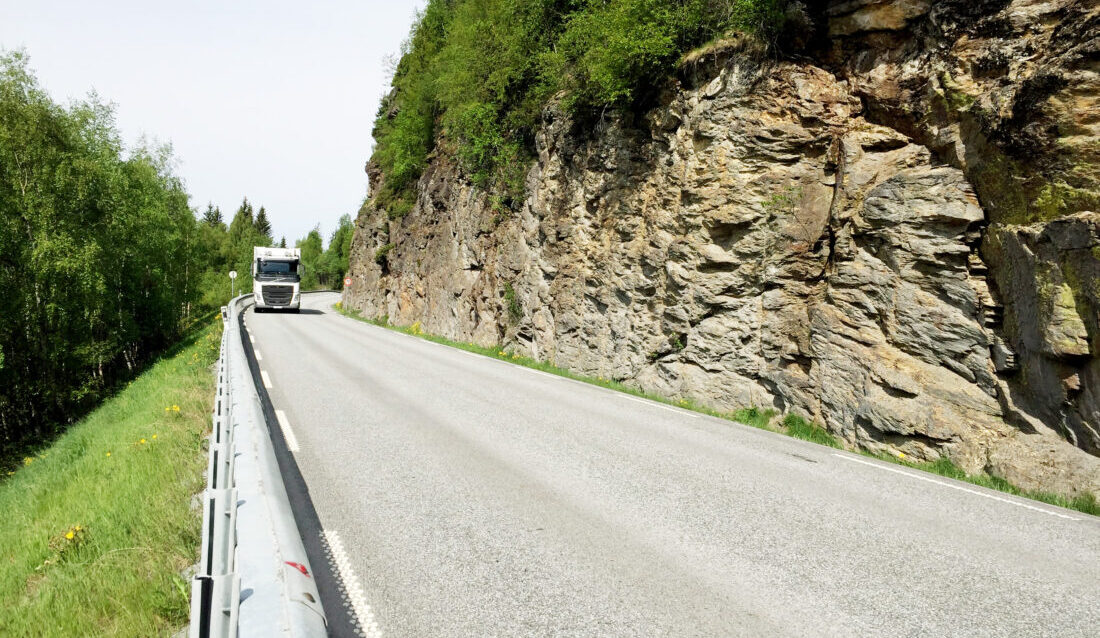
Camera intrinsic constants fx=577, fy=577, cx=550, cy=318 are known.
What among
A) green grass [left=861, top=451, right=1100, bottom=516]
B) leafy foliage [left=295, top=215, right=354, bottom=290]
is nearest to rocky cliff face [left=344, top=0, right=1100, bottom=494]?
green grass [left=861, top=451, right=1100, bottom=516]

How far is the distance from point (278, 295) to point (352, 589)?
3223 centimetres

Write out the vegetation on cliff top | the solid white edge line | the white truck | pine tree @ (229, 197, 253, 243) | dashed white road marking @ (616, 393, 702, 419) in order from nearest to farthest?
the solid white edge line, dashed white road marking @ (616, 393, 702, 419), the vegetation on cliff top, the white truck, pine tree @ (229, 197, 253, 243)

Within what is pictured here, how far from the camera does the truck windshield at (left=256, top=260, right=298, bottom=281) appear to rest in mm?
31781

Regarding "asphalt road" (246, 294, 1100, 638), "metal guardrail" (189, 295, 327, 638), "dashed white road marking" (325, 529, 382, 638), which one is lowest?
"dashed white road marking" (325, 529, 382, 638)

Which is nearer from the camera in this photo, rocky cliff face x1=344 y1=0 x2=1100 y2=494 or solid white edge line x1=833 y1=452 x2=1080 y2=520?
solid white edge line x1=833 y1=452 x2=1080 y2=520

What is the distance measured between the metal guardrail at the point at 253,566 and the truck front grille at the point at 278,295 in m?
31.5

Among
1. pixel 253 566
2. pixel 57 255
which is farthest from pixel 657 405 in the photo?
pixel 57 255

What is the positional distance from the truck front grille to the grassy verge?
2309cm

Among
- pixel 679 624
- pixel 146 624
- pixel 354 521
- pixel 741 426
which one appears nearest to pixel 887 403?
pixel 741 426

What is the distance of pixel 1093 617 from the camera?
360 centimetres

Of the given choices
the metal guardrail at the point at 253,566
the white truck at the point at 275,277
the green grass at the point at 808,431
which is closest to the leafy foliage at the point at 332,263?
the white truck at the point at 275,277

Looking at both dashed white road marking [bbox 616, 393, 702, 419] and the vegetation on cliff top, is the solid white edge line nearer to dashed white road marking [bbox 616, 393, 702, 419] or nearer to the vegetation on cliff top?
dashed white road marking [bbox 616, 393, 702, 419]

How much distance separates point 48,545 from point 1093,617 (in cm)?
861

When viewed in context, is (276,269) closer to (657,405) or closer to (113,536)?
(657,405)
